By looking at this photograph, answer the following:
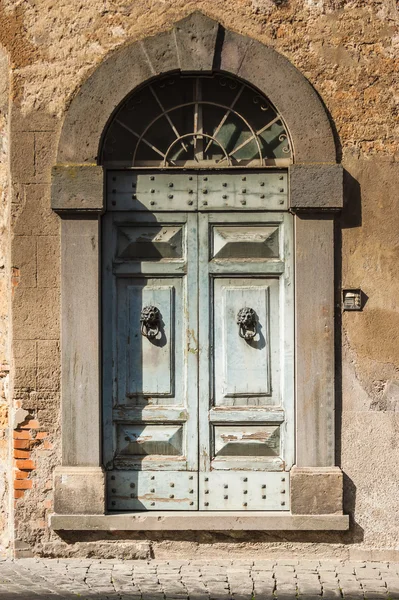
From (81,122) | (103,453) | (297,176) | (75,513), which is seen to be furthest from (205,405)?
(81,122)

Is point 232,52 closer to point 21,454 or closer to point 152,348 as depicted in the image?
point 152,348

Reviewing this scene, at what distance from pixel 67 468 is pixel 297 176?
277 centimetres

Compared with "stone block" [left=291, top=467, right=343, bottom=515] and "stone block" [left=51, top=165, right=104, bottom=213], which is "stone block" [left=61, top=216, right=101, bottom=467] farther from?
"stone block" [left=291, top=467, right=343, bottom=515]

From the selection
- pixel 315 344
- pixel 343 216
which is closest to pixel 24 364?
pixel 315 344

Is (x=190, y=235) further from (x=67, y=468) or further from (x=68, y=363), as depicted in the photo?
(x=67, y=468)

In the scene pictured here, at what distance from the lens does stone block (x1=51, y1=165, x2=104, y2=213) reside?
621 centimetres

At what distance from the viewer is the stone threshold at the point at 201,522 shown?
6.16 metres

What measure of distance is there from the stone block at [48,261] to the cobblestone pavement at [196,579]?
2084 millimetres

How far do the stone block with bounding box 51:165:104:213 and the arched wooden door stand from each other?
0.63ft

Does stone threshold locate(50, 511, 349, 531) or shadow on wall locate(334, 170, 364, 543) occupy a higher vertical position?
shadow on wall locate(334, 170, 364, 543)

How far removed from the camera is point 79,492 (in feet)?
20.3

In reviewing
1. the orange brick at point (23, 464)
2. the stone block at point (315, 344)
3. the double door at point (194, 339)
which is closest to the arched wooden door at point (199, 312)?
the double door at point (194, 339)

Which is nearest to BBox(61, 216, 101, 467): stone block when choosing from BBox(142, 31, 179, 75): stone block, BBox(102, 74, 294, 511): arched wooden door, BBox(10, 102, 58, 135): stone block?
BBox(102, 74, 294, 511): arched wooden door

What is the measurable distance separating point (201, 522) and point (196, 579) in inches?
18.3
